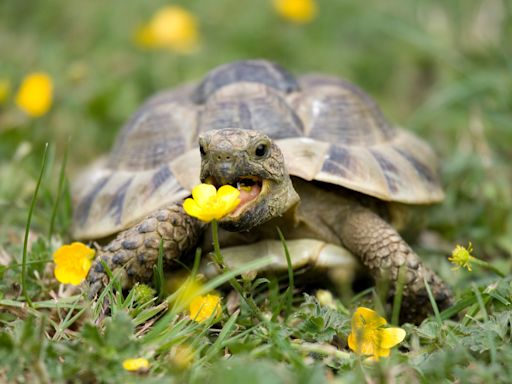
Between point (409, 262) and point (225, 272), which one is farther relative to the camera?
point (409, 262)

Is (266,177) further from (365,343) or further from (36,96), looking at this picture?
(36,96)

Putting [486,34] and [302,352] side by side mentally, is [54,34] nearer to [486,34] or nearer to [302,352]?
[486,34]

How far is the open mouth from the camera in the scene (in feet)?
10.0

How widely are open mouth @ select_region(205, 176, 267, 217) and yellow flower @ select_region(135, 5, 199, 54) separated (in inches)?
160

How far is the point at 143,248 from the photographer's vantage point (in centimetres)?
327

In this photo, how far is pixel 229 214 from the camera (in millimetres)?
3004

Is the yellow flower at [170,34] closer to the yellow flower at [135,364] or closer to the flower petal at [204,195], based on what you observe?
the flower petal at [204,195]

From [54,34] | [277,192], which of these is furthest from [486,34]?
[277,192]

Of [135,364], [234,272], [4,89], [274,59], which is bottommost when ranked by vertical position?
[274,59]

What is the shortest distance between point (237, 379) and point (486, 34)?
243 inches

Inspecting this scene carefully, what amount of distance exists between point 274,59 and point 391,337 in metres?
5.19

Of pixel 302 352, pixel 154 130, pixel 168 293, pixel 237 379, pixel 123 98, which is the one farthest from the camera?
pixel 123 98

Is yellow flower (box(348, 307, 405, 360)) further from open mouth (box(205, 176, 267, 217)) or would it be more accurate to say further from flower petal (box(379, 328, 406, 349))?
open mouth (box(205, 176, 267, 217))

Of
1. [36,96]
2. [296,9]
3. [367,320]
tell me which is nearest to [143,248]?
[367,320]
